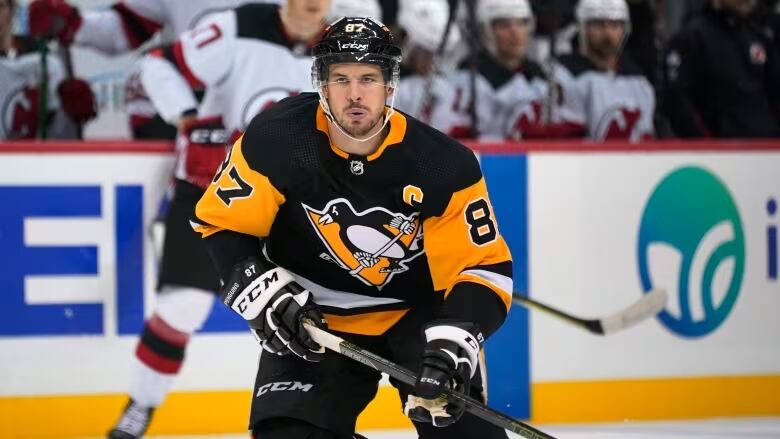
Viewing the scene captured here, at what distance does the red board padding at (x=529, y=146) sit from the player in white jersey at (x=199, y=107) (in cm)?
17

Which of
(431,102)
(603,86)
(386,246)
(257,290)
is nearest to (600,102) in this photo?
(603,86)

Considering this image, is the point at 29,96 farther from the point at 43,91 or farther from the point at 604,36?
the point at 604,36

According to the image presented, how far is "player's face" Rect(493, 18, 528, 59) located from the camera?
219 inches

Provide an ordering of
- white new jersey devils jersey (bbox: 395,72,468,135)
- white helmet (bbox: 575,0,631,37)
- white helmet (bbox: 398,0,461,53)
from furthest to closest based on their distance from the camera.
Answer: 1. white helmet (bbox: 398,0,461,53)
2. white helmet (bbox: 575,0,631,37)
3. white new jersey devils jersey (bbox: 395,72,468,135)

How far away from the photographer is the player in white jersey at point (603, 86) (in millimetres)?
5535

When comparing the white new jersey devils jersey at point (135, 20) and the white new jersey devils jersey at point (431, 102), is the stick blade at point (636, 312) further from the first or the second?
the white new jersey devils jersey at point (135, 20)

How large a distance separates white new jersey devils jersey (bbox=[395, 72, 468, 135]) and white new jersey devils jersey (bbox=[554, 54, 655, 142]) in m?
0.44

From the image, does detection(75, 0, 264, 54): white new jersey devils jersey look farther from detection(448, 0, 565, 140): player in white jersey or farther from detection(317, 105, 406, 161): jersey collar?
detection(317, 105, 406, 161): jersey collar

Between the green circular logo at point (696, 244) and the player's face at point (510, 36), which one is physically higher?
the player's face at point (510, 36)

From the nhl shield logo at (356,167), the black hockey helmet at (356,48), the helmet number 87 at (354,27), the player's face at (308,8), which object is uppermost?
the helmet number 87 at (354,27)

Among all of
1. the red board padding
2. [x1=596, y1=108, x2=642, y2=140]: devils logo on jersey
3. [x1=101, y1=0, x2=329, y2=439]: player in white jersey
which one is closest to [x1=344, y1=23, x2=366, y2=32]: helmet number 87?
[x1=101, y1=0, x2=329, y2=439]: player in white jersey

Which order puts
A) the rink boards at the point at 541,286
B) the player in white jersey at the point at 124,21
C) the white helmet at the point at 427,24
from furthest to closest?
the white helmet at the point at 427,24, the player in white jersey at the point at 124,21, the rink boards at the point at 541,286

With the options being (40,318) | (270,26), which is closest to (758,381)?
(270,26)

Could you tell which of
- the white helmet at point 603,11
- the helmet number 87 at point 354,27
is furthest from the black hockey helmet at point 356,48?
the white helmet at point 603,11
